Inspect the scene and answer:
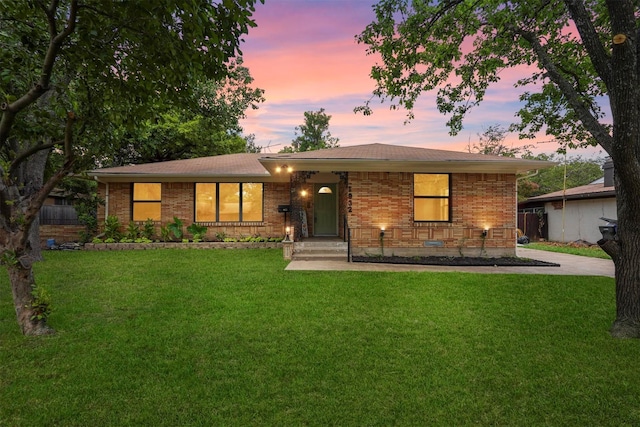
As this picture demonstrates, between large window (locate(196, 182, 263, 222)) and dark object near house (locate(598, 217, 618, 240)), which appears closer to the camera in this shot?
dark object near house (locate(598, 217, 618, 240))

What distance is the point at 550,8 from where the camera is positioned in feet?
22.6

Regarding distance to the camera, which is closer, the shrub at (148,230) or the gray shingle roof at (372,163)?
the gray shingle roof at (372,163)

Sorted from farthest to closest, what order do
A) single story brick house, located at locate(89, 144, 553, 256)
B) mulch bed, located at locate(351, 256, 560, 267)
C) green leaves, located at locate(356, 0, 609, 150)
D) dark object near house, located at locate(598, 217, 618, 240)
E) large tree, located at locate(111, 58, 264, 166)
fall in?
large tree, located at locate(111, 58, 264, 166) < single story brick house, located at locate(89, 144, 553, 256) < mulch bed, located at locate(351, 256, 560, 267) < green leaves, located at locate(356, 0, 609, 150) < dark object near house, located at locate(598, 217, 618, 240)

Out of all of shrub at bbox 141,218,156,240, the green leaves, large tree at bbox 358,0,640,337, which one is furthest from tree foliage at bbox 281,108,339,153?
the green leaves

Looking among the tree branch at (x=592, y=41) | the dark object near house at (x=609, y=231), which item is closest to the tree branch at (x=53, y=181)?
the tree branch at (x=592, y=41)

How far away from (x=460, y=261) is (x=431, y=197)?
2.28m

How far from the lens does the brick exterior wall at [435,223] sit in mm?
10445

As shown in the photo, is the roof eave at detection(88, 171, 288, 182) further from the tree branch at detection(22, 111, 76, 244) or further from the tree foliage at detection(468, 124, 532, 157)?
the tree foliage at detection(468, 124, 532, 157)

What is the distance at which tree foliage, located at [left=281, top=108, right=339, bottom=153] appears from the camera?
39031 mm

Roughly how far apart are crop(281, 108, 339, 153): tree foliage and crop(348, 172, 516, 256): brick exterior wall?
29.2 metres

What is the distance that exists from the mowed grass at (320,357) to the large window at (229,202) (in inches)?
263

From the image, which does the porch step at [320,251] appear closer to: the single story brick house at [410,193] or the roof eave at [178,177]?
the single story brick house at [410,193]

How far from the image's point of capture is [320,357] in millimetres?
3600

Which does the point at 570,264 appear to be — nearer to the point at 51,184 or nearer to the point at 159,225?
the point at 51,184
